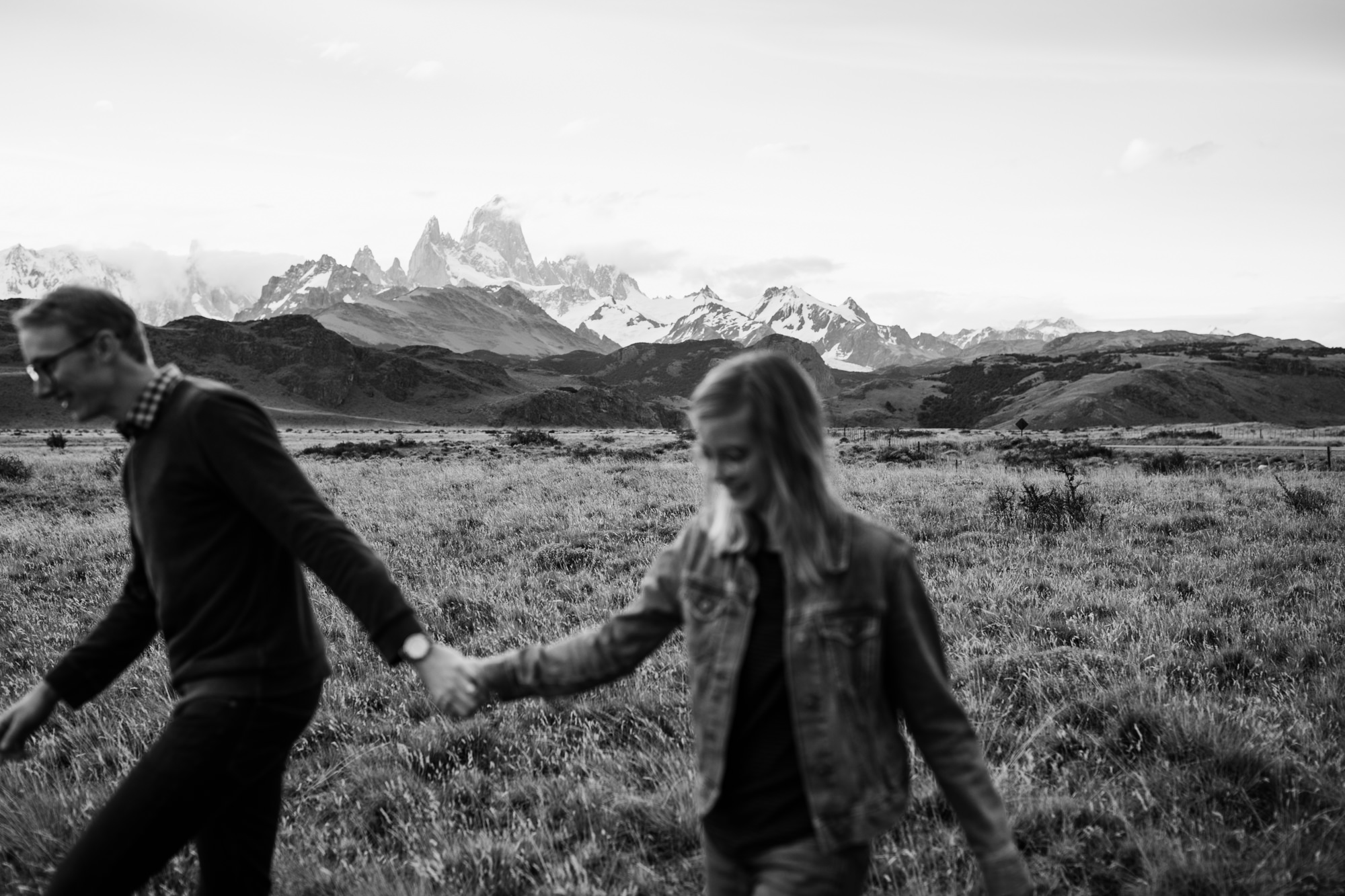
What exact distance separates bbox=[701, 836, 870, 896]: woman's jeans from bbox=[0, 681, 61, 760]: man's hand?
250 centimetres

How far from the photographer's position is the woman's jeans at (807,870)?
6.87 feet

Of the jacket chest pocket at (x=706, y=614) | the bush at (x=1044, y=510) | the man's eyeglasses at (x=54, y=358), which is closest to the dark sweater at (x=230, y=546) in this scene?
the man's eyeglasses at (x=54, y=358)

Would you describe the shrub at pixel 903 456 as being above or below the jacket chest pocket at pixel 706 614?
below

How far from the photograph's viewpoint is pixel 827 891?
2.10 meters

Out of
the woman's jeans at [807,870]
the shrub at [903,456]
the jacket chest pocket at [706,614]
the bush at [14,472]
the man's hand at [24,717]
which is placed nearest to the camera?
the woman's jeans at [807,870]

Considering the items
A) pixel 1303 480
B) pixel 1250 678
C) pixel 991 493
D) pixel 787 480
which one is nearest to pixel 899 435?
pixel 1303 480

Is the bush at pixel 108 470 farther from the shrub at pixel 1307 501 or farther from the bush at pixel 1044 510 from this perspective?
the shrub at pixel 1307 501

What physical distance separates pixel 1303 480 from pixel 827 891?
21211 mm

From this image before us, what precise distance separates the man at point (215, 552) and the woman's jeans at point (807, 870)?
106 cm

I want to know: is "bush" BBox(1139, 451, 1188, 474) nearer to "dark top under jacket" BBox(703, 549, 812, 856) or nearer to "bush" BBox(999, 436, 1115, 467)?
"bush" BBox(999, 436, 1115, 467)

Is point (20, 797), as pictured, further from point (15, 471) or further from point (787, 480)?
point (15, 471)

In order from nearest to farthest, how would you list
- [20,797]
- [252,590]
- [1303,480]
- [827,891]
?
[827,891]
[252,590]
[20,797]
[1303,480]

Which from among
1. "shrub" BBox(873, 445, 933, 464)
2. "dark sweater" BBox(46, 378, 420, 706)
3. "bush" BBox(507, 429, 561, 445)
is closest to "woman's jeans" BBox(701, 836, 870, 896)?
Result: "dark sweater" BBox(46, 378, 420, 706)

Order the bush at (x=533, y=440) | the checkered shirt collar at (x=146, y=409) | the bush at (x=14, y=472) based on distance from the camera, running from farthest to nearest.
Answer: the bush at (x=533, y=440)
the bush at (x=14, y=472)
the checkered shirt collar at (x=146, y=409)
